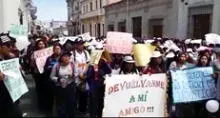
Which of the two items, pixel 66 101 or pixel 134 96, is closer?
pixel 134 96

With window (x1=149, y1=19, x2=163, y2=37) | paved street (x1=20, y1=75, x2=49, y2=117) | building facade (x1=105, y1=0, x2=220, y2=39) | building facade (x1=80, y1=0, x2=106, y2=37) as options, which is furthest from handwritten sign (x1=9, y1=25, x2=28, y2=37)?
building facade (x1=80, y1=0, x2=106, y2=37)

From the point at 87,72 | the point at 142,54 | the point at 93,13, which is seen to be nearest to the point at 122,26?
the point at 93,13

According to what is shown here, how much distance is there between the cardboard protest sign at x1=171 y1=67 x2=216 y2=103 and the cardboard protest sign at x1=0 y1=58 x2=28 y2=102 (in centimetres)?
252

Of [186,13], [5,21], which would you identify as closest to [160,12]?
[186,13]

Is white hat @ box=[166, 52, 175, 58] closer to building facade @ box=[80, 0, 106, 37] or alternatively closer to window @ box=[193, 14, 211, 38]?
window @ box=[193, 14, 211, 38]

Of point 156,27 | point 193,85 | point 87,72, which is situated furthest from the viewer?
point 156,27

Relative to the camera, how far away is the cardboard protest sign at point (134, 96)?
7039mm

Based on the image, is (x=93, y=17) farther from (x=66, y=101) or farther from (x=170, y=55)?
(x=66, y=101)

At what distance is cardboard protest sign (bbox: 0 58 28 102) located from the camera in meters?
7.87

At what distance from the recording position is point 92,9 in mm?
70125

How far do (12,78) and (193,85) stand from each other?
2.92m

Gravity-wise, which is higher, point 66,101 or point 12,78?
point 12,78

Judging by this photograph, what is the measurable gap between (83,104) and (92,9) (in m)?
59.9

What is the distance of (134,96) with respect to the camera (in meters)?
7.20
